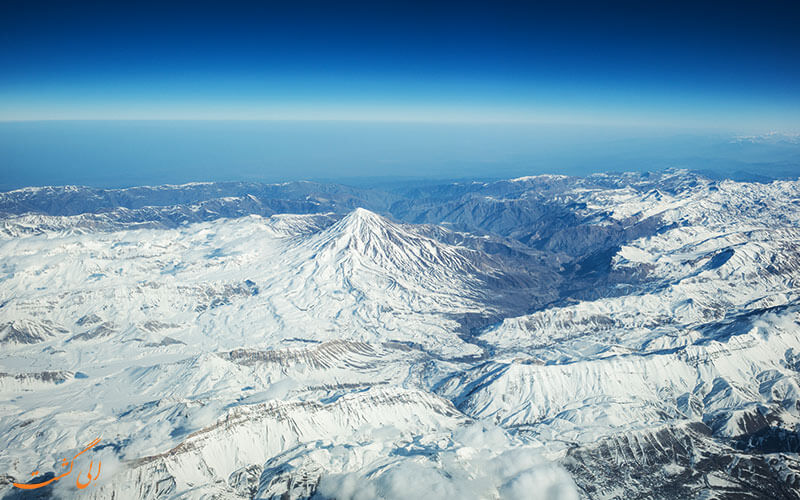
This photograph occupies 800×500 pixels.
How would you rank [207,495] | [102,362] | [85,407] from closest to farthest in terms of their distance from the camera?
[207,495] → [85,407] → [102,362]

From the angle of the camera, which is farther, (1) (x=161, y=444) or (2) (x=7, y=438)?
(2) (x=7, y=438)

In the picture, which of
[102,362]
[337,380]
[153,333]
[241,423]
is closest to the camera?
[241,423]

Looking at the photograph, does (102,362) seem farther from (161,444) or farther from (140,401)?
(161,444)

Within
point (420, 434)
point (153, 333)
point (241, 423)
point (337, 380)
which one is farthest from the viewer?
point (153, 333)

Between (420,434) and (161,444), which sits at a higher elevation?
(161,444)

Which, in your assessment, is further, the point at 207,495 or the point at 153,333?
the point at 153,333

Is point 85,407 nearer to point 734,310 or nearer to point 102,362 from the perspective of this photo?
point 102,362

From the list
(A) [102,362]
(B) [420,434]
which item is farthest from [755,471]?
(A) [102,362]

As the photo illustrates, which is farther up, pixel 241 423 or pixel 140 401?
pixel 241 423

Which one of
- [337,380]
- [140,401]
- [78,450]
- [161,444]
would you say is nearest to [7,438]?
[78,450]
